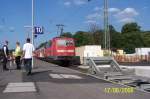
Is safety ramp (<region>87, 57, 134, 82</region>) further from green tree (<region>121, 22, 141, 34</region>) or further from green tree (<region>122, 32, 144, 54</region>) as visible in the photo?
green tree (<region>121, 22, 141, 34</region>)

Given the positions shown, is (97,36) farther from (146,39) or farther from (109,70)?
(109,70)

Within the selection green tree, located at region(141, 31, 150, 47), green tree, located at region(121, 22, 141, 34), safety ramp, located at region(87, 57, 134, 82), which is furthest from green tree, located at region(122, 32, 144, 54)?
safety ramp, located at region(87, 57, 134, 82)

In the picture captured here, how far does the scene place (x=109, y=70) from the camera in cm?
2308

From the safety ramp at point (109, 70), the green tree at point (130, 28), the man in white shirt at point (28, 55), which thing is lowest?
the safety ramp at point (109, 70)

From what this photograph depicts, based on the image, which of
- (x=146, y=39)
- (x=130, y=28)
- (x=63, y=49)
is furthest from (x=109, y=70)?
(x=130, y=28)

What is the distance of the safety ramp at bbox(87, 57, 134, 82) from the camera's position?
65.1 ft

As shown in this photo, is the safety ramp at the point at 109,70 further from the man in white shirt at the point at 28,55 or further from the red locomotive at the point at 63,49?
the red locomotive at the point at 63,49

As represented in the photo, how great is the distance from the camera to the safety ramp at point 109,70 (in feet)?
65.1

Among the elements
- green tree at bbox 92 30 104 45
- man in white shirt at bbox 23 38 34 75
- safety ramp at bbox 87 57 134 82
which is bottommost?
safety ramp at bbox 87 57 134 82

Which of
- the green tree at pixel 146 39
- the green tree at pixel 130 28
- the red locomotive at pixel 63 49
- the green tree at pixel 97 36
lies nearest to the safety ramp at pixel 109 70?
the red locomotive at pixel 63 49

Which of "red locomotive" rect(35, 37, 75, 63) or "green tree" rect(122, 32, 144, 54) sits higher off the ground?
"green tree" rect(122, 32, 144, 54)

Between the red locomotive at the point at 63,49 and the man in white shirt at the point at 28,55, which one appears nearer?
the man in white shirt at the point at 28,55

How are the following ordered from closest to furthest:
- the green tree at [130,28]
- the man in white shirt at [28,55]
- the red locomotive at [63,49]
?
the man in white shirt at [28,55]
the red locomotive at [63,49]
the green tree at [130,28]

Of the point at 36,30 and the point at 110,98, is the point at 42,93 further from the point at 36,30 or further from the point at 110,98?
the point at 36,30
